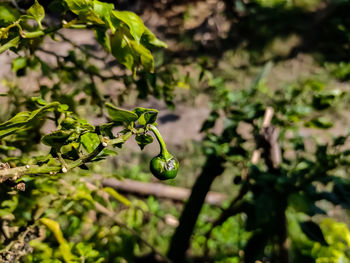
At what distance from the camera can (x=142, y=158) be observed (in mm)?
3076

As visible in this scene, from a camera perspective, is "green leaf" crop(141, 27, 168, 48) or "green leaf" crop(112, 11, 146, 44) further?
"green leaf" crop(141, 27, 168, 48)

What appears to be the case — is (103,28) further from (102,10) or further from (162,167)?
(162,167)

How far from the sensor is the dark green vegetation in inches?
26.5

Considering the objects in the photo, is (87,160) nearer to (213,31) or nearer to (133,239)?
(133,239)

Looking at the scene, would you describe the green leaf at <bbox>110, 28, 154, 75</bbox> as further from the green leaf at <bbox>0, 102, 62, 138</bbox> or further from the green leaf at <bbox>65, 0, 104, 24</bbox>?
the green leaf at <bbox>0, 102, 62, 138</bbox>

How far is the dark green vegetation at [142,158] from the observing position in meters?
0.67

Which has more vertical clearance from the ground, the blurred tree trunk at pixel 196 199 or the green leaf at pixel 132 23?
the green leaf at pixel 132 23

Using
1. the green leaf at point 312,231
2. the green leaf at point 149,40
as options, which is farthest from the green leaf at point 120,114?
the green leaf at point 312,231

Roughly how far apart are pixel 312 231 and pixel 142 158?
7.25 feet

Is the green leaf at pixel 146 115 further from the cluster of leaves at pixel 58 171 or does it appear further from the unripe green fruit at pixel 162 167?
the unripe green fruit at pixel 162 167

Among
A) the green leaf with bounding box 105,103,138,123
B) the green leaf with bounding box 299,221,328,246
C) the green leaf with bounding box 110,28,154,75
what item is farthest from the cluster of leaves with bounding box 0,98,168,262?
the green leaf with bounding box 299,221,328,246

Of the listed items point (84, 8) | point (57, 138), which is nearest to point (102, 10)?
point (84, 8)

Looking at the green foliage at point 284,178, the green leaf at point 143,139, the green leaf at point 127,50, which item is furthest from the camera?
the green foliage at point 284,178

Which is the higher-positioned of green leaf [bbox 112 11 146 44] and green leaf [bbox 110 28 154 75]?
green leaf [bbox 112 11 146 44]
